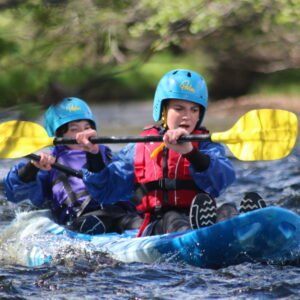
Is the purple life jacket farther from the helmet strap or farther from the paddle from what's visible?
the paddle

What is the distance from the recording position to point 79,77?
2559mm

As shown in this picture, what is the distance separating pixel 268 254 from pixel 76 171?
1.79 m

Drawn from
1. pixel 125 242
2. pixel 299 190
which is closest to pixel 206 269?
pixel 125 242

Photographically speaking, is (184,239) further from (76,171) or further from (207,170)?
(76,171)

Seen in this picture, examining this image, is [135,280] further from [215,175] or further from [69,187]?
[69,187]

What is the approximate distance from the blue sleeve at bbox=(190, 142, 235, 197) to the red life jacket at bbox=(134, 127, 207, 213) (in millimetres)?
104

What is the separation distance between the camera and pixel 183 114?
565cm

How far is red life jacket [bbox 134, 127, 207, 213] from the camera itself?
18.6 ft

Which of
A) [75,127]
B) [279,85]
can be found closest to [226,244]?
[75,127]

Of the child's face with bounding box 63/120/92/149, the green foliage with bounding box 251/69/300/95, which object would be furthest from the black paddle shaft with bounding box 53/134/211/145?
the green foliage with bounding box 251/69/300/95

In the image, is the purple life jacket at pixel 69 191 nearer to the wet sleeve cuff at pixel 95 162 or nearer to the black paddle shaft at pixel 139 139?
the wet sleeve cuff at pixel 95 162

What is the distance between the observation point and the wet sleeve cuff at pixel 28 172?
6.34 metres

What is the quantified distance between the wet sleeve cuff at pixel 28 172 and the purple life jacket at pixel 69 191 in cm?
24

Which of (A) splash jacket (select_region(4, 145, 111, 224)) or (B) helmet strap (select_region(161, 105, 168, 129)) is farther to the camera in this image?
(A) splash jacket (select_region(4, 145, 111, 224))
